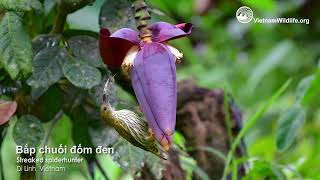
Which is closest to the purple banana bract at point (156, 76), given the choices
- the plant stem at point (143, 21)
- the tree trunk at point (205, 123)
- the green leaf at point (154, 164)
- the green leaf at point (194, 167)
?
the plant stem at point (143, 21)

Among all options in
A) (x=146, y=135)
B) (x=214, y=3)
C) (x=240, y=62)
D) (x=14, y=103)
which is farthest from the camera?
(x=240, y=62)

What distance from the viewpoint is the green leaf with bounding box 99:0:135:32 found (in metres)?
0.81

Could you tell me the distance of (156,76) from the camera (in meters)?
0.63

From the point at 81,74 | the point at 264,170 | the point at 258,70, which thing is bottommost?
the point at 258,70

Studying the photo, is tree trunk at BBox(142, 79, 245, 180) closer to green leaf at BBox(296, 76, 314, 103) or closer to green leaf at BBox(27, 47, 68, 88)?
green leaf at BBox(296, 76, 314, 103)

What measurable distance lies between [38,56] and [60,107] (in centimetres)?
11

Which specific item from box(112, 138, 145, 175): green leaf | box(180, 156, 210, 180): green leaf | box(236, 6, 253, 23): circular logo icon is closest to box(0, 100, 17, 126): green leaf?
box(112, 138, 145, 175): green leaf

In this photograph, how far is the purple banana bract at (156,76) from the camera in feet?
2.06

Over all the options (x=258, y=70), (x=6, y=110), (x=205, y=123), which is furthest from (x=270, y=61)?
(x=6, y=110)

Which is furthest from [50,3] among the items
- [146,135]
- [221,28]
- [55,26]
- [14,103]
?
[221,28]

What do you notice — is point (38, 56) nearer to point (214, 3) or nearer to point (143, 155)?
point (143, 155)

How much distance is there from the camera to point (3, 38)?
75 cm

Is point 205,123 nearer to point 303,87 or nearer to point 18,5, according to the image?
point 303,87

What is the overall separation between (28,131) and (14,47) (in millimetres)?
103
